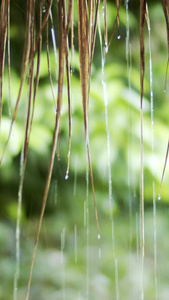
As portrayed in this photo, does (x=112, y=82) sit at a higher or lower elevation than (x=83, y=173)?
higher

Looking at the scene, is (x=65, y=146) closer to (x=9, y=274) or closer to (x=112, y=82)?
(x=112, y=82)

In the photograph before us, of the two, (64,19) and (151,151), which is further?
(151,151)

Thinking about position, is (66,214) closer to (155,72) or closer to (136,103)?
(136,103)

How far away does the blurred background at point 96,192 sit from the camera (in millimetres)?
1500

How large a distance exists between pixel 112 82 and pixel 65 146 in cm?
24

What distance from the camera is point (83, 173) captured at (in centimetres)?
155

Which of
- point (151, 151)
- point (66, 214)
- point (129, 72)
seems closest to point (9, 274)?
point (66, 214)

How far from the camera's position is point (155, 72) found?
5.09 ft

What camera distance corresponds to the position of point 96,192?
152 centimetres

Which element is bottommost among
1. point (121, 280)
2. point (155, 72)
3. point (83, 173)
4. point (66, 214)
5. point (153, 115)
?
point (121, 280)

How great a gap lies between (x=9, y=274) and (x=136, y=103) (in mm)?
626

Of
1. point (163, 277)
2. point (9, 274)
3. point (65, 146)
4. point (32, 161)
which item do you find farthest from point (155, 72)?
point (9, 274)

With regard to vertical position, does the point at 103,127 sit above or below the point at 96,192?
above

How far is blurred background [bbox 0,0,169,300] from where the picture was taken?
1.50m
